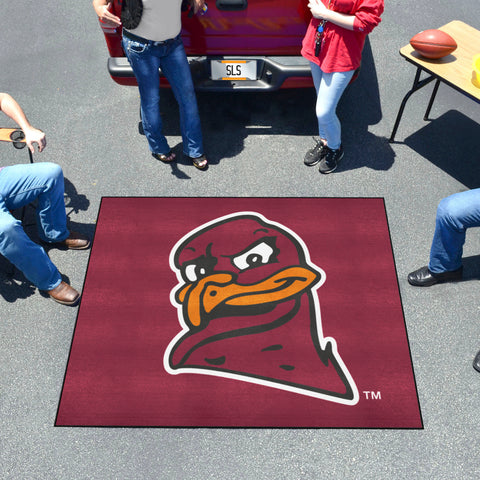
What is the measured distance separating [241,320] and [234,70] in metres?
1.81

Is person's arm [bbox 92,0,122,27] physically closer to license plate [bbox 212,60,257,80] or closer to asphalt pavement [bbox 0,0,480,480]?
license plate [bbox 212,60,257,80]

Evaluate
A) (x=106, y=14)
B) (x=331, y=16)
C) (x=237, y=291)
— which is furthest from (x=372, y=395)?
(x=106, y=14)

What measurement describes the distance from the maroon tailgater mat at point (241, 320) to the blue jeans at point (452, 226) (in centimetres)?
32

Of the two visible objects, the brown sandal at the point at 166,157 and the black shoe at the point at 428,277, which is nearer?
the black shoe at the point at 428,277

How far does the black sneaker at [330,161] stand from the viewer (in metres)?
3.80

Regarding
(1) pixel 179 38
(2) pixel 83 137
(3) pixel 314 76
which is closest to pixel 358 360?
(3) pixel 314 76

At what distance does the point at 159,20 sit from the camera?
3086mm

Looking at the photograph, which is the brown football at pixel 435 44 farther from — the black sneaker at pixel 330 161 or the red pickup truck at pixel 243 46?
the black sneaker at pixel 330 161

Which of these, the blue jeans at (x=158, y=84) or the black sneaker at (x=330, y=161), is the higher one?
the blue jeans at (x=158, y=84)

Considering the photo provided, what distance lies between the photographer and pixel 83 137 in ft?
13.6

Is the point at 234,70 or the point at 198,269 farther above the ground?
the point at 234,70

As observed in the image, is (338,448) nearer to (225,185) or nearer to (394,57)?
(225,185)

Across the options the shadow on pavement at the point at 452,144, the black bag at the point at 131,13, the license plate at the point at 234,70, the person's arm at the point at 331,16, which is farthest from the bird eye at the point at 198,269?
the shadow on pavement at the point at 452,144

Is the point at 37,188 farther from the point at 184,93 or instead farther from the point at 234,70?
the point at 234,70
